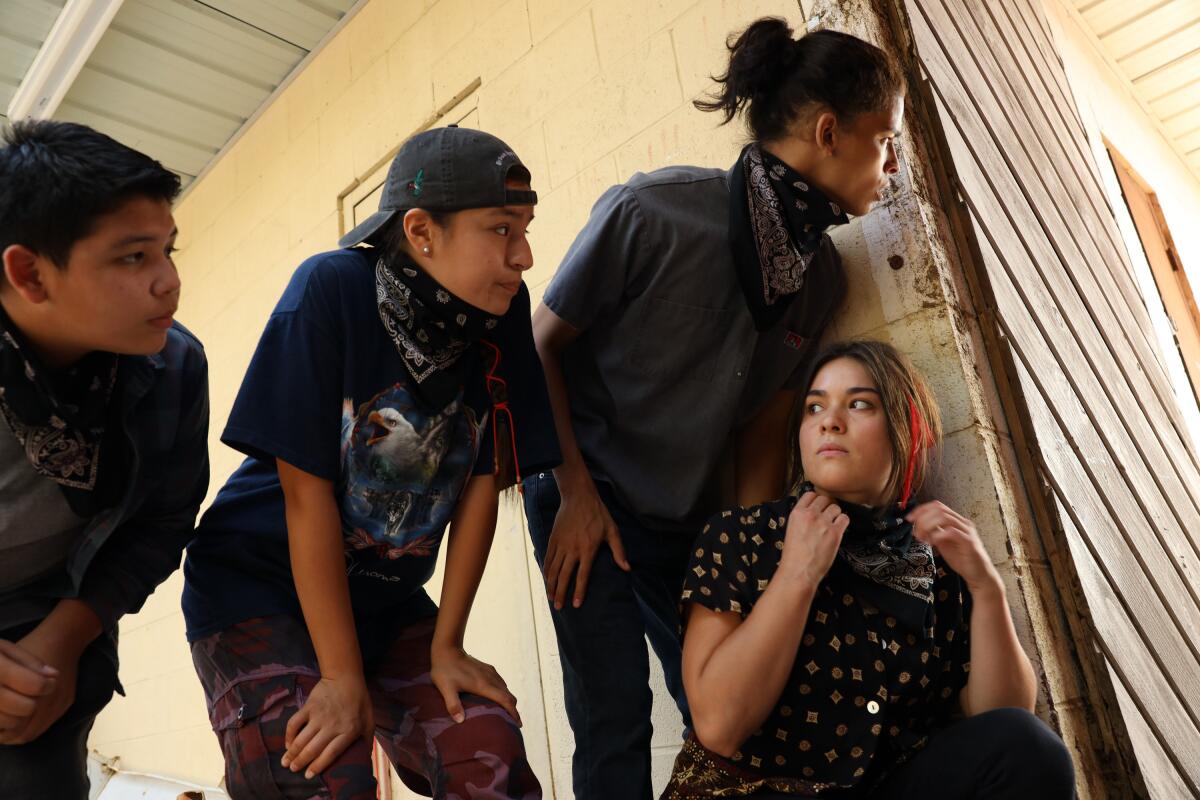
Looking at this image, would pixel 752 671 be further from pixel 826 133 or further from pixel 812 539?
pixel 826 133

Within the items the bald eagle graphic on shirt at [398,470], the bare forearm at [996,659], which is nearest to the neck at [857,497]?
the bare forearm at [996,659]

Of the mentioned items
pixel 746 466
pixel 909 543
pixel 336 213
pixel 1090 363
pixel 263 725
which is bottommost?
pixel 263 725

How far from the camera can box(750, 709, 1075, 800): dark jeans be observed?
1.25m

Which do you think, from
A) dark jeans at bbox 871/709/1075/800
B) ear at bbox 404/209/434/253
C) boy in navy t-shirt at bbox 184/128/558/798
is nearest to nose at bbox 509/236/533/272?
boy in navy t-shirt at bbox 184/128/558/798

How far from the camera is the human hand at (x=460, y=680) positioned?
1361mm

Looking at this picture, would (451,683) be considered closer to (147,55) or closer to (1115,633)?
(1115,633)

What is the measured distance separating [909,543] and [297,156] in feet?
10.3

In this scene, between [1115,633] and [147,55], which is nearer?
[1115,633]

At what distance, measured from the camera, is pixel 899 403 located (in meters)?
1.53

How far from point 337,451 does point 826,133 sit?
0.95 metres

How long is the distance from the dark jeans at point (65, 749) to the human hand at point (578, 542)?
0.66 m

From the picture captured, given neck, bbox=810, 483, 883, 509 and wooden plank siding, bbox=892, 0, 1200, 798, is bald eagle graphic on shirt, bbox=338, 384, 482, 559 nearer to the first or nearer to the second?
neck, bbox=810, 483, 883, 509

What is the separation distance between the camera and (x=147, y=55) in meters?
3.91

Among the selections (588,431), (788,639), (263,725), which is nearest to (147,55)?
(588,431)
